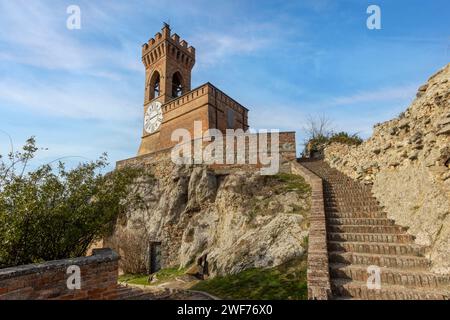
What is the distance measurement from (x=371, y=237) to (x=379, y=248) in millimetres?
494

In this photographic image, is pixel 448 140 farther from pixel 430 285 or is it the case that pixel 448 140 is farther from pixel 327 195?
pixel 327 195

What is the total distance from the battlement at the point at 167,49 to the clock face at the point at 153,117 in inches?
233

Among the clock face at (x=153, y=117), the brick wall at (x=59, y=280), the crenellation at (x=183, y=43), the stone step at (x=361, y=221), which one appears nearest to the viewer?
the brick wall at (x=59, y=280)

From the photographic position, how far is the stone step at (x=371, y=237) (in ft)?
19.1

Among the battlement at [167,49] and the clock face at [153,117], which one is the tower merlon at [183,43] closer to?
the battlement at [167,49]

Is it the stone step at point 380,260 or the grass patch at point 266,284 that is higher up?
the stone step at point 380,260

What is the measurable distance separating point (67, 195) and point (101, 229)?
143cm

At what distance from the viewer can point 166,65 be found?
1093 inches

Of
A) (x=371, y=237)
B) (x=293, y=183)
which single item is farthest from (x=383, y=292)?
(x=293, y=183)

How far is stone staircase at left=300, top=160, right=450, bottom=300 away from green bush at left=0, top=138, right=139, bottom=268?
6.43 meters

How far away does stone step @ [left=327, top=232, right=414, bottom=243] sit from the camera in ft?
19.1
